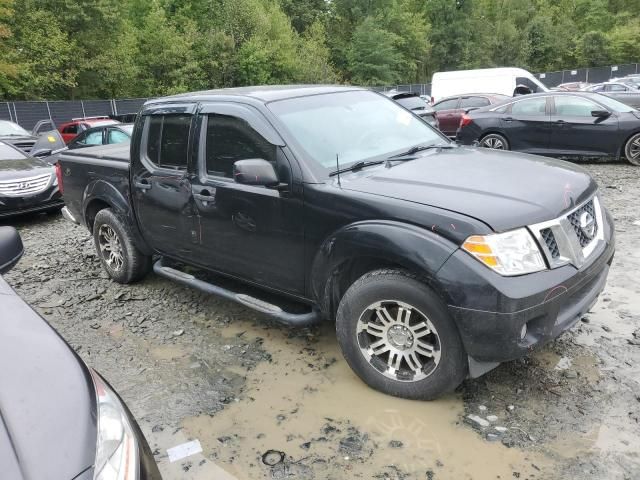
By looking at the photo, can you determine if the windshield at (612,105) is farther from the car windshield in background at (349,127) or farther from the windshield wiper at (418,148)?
the windshield wiper at (418,148)

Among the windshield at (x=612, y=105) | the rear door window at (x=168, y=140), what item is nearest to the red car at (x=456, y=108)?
the windshield at (x=612, y=105)

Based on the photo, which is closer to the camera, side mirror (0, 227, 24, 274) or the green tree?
side mirror (0, 227, 24, 274)

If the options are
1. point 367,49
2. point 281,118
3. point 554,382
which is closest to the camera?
point 554,382

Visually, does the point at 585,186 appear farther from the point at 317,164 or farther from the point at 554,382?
the point at 317,164

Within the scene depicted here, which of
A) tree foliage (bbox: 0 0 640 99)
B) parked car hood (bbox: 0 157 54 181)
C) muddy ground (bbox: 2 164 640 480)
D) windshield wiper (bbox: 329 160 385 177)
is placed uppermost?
tree foliage (bbox: 0 0 640 99)

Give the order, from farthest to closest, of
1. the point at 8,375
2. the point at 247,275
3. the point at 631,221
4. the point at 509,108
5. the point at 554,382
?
the point at 509,108 → the point at 631,221 → the point at 247,275 → the point at 554,382 → the point at 8,375

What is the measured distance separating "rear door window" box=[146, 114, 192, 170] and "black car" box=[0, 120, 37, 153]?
30.8 ft

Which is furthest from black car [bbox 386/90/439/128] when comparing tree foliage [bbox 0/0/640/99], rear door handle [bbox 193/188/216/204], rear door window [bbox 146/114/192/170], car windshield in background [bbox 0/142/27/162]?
tree foliage [bbox 0/0/640/99]

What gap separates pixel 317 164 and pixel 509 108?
8544mm

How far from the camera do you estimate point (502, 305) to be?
259 cm

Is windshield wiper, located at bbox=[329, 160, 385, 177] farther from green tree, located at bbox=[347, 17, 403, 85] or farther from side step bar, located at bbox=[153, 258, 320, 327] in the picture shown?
green tree, located at bbox=[347, 17, 403, 85]

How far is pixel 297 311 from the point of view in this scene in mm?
3656

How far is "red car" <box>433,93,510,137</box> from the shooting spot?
1503cm

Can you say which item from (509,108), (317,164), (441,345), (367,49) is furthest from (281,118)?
(367,49)
